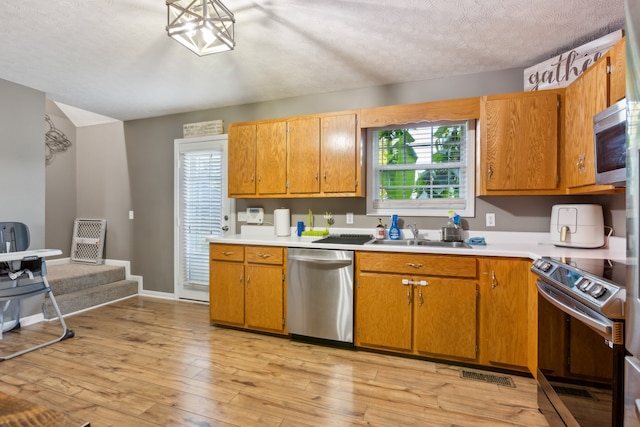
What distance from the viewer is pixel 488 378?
218 centimetres

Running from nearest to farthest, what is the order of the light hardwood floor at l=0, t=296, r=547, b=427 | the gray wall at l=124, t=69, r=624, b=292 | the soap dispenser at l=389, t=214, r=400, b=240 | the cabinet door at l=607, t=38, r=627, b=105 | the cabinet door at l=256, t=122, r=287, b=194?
1. the cabinet door at l=607, t=38, r=627, b=105
2. the light hardwood floor at l=0, t=296, r=547, b=427
3. the gray wall at l=124, t=69, r=624, b=292
4. the soap dispenser at l=389, t=214, r=400, b=240
5. the cabinet door at l=256, t=122, r=287, b=194

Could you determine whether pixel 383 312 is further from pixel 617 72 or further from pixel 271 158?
pixel 617 72

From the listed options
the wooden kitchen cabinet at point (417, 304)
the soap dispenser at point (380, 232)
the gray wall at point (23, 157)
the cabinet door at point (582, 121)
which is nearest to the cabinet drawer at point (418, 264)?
the wooden kitchen cabinet at point (417, 304)

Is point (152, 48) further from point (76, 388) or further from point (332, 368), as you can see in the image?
point (332, 368)

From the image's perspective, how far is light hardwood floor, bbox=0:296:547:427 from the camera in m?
1.78

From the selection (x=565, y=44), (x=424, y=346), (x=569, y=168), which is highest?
(x=565, y=44)

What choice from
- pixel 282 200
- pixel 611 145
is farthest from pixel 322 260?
pixel 611 145

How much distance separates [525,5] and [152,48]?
270 cm

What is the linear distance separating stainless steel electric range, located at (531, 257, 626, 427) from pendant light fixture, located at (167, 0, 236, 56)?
2.26 m

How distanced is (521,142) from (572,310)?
1.51 metres

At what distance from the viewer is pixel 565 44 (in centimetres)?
232

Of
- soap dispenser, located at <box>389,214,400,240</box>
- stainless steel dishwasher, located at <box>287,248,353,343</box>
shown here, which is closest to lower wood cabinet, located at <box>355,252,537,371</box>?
stainless steel dishwasher, located at <box>287,248,353,343</box>

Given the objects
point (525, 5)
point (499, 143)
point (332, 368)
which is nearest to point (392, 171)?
point (499, 143)

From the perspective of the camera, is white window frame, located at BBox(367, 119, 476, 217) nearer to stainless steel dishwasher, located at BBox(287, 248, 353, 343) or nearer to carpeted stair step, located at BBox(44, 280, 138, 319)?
stainless steel dishwasher, located at BBox(287, 248, 353, 343)
